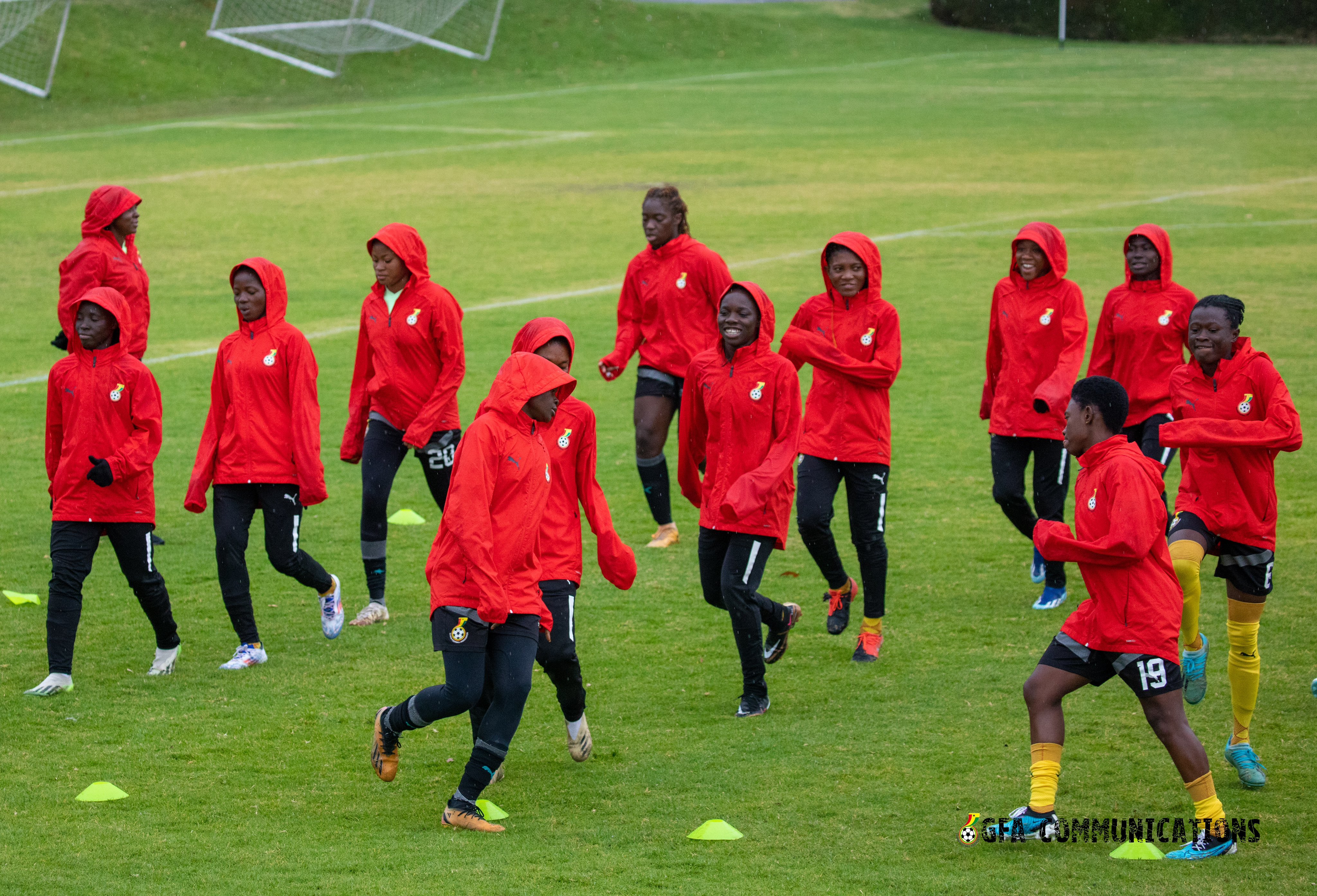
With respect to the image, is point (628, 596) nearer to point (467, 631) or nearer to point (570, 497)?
point (570, 497)

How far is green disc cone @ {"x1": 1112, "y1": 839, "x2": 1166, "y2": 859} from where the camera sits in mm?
5992

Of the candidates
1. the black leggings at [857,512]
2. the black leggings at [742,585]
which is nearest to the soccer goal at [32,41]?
the black leggings at [857,512]

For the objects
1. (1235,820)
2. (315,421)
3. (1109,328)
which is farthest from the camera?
(1109,328)

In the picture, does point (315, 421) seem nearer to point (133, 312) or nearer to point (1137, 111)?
point (133, 312)

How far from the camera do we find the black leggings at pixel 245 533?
8.46 m

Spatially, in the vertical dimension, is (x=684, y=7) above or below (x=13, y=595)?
above

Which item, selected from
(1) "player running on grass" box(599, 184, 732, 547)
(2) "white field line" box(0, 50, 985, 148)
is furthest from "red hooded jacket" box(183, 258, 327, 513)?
(2) "white field line" box(0, 50, 985, 148)

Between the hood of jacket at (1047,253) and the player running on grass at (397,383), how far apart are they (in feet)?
11.0

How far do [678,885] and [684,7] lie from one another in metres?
64.8

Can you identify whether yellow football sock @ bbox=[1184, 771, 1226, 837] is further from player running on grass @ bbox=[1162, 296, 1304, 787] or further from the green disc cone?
player running on grass @ bbox=[1162, 296, 1304, 787]

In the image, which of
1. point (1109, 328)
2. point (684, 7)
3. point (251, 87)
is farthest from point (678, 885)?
point (684, 7)

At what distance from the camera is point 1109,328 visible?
31.7 feet

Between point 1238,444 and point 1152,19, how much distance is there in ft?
225

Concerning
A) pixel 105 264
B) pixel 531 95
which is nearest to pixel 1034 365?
pixel 105 264
